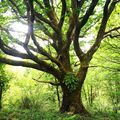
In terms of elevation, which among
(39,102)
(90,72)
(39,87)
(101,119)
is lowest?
(101,119)

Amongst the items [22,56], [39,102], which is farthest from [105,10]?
[39,102]

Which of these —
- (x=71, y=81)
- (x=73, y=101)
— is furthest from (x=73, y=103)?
(x=71, y=81)

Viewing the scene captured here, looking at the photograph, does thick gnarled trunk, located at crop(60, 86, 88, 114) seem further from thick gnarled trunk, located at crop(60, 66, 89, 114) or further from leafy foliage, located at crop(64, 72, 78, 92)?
leafy foliage, located at crop(64, 72, 78, 92)

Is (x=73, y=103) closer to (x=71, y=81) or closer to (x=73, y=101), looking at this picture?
(x=73, y=101)

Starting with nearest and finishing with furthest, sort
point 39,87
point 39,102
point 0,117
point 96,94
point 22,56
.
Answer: point 0,117 < point 22,56 < point 39,102 < point 39,87 < point 96,94

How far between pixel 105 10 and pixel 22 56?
4157mm

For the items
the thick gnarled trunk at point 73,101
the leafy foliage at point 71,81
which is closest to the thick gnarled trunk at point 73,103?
the thick gnarled trunk at point 73,101

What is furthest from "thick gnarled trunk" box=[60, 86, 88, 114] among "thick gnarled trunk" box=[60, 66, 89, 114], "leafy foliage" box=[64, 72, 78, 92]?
"leafy foliage" box=[64, 72, 78, 92]

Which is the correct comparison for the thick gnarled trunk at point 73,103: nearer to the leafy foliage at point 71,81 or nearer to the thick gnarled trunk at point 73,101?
the thick gnarled trunk at point 73,101

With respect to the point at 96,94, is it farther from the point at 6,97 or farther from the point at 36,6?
the point at 36,6

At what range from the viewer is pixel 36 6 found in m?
13.4

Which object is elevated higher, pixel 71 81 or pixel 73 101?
pixel 71 81

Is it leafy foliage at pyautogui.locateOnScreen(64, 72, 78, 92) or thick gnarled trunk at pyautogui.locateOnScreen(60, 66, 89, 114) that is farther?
thick gnarled trunk at pyautogui.locateOnScreen(60, 66, 89, 114)

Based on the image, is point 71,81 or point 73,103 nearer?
point 71,81
